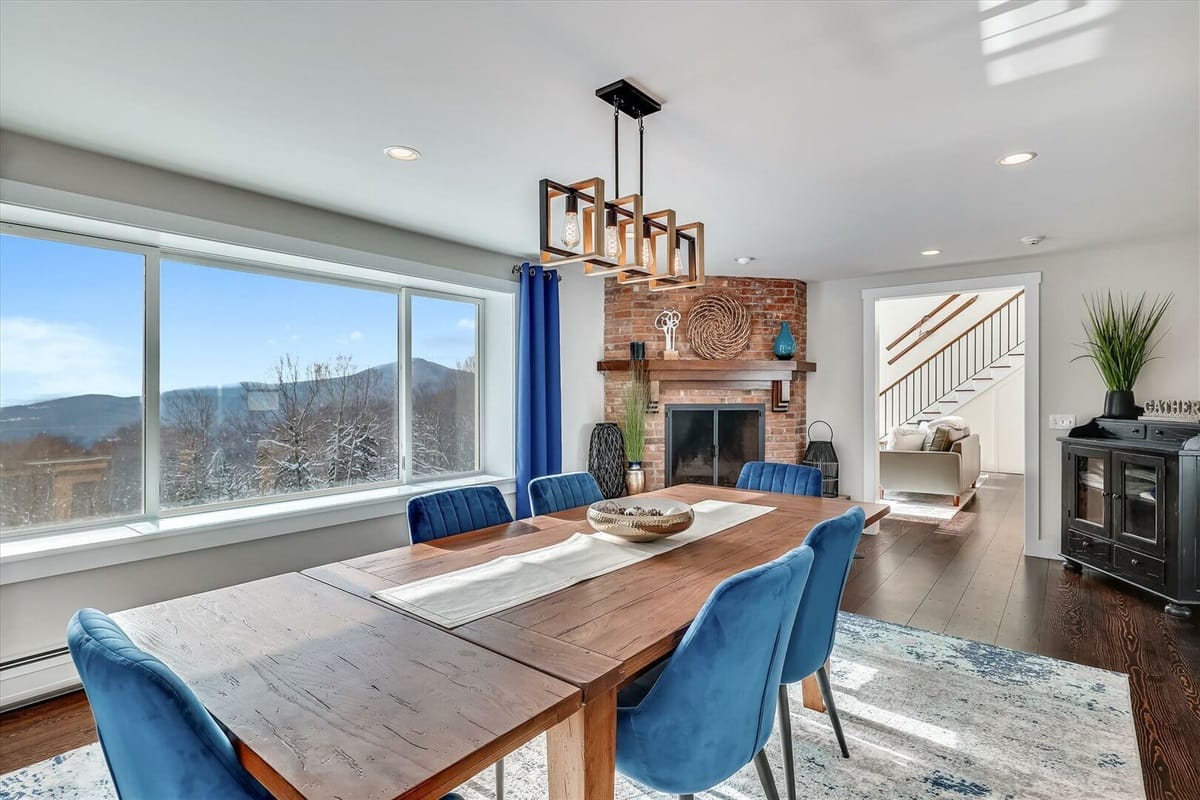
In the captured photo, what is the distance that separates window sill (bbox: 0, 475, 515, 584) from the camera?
2469 millimetres

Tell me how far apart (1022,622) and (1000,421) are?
6569 millimetres

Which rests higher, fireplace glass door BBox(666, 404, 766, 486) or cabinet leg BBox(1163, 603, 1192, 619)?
fireplace glass door BBox(666, 404, 766, 486)

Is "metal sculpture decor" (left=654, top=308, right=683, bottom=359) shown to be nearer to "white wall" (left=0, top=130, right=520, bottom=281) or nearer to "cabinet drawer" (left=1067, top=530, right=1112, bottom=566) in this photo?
"white wall" (left=0, top=130, right=520, bottom=281)

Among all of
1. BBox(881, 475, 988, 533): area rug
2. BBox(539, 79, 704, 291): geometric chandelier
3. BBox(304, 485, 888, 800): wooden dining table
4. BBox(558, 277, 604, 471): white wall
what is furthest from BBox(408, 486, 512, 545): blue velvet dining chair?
BBox(881, 475, 988, 533): area rug

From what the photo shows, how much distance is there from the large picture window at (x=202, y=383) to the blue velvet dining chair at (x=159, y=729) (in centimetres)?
231

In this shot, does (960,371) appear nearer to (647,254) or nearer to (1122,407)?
(1122,407)

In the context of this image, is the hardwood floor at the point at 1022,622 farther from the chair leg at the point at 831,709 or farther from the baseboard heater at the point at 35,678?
the chair leg at the point at 831,709

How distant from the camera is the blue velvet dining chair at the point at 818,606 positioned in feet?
5.94

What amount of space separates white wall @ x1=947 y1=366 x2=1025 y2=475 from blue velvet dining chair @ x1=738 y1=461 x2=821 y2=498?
638 cm

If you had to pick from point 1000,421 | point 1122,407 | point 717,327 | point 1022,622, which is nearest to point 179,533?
point 717,327

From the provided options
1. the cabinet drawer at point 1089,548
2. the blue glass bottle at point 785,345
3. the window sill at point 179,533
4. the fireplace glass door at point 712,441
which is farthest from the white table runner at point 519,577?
the blue glass bottle at point 785,345

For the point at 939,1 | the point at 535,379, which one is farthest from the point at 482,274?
the point at 939,1

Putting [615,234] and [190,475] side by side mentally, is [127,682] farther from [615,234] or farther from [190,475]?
[190,475]

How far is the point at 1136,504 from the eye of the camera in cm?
365
